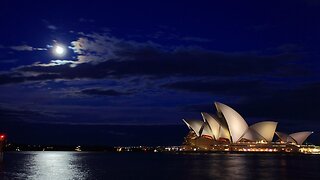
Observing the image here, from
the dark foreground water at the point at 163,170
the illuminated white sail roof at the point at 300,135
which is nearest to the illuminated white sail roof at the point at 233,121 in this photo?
the illuminated white sail roof at the point at 300,135

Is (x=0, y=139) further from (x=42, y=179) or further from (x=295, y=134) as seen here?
(x=295, y=134)

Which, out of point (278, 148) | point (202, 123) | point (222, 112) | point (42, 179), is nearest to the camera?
point (42, 179)

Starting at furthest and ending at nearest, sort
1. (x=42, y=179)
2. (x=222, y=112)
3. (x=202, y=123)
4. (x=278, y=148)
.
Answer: (x=278, y=148)
(x=202, y=123)
(x=222, y=112)
(x=42, y=179)

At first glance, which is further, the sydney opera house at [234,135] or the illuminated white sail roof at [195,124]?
the illuminated white sail roof at [195,124]

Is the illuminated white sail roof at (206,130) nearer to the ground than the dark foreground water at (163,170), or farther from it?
farther from it

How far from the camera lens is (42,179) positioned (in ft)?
146

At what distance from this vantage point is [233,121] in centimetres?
11669

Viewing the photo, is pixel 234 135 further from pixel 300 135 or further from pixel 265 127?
pixel 300 135

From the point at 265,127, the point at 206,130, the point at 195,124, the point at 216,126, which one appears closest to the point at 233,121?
the point at 216,126

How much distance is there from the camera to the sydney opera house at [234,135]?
391 ft

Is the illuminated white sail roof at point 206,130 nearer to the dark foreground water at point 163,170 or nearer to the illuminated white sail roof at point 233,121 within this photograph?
the illuminated white sail roof at point 233,121

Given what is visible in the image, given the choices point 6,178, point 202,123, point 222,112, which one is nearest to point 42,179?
point 6,178

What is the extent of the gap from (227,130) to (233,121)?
10.2m

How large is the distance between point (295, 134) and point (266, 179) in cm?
11098
